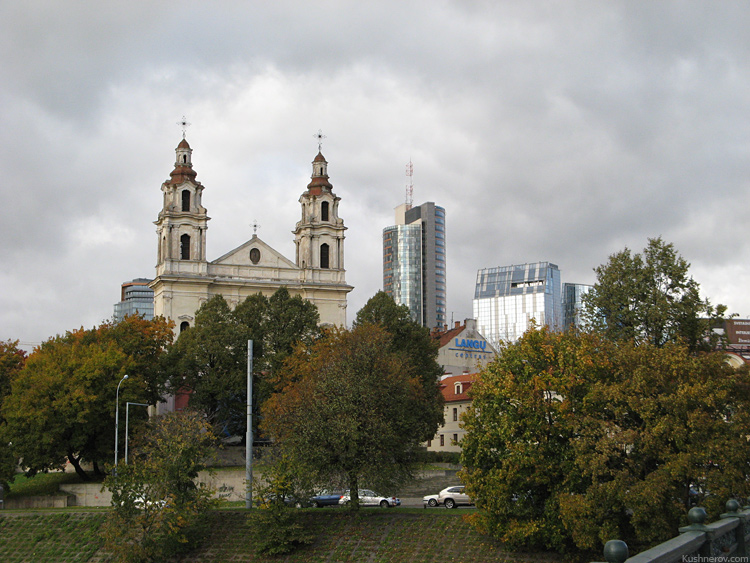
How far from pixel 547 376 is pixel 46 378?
36029 millimetres

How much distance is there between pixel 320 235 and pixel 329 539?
2330 inches

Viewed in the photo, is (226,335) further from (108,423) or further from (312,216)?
(312,216)

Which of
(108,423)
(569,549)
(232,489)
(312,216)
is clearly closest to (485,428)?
(569,549)

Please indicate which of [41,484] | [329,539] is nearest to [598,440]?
[329,539]

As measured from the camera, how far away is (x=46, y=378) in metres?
54.2

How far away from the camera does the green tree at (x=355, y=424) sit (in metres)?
37.9

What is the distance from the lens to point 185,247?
88188mm

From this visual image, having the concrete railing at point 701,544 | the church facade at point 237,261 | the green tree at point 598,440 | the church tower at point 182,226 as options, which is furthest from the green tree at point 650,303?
the church tower at point 182,226

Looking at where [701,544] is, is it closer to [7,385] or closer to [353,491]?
[353,491]

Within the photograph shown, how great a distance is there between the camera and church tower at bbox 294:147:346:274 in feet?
304

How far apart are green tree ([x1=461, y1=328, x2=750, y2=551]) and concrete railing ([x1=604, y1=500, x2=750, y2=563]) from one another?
15960 mm

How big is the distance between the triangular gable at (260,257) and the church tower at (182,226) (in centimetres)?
287

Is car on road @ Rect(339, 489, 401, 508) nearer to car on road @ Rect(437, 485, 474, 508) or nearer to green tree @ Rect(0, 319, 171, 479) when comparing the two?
car on road @ Rect(437, 485, 474, 508)
